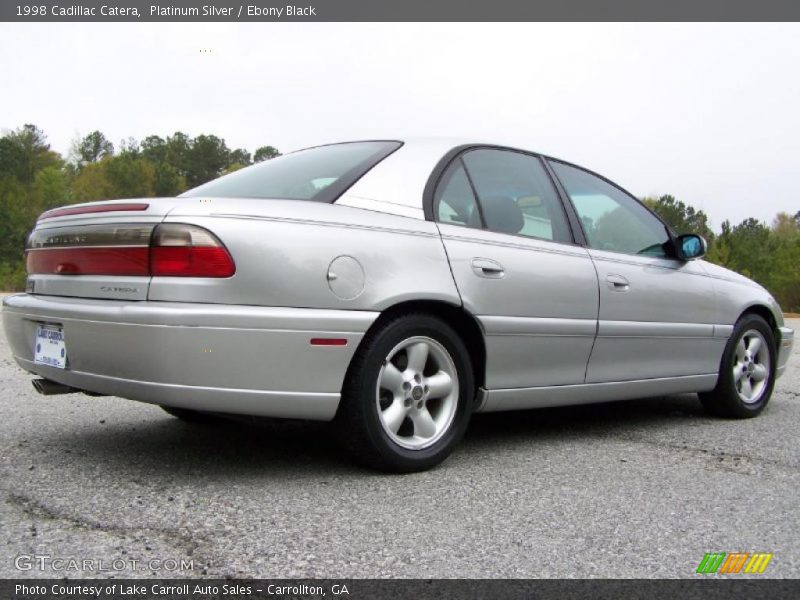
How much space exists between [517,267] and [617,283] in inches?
31.9

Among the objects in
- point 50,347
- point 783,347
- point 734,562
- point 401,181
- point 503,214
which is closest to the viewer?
point 734,562

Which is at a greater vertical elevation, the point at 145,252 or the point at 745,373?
the point at 145,252

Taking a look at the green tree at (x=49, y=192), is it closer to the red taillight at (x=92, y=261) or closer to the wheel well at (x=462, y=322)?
the red taillight at (x=92, y=261)

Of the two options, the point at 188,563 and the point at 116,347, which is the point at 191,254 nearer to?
the point at 116,347

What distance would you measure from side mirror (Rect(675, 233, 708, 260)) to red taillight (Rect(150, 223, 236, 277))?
9.65 ft

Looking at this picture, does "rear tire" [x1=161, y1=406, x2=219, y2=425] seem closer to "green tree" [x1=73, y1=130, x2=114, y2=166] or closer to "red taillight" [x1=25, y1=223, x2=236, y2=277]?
"red taillight" [x1=25, y1=223, x2=236, y2=277]

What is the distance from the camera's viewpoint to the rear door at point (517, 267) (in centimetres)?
343

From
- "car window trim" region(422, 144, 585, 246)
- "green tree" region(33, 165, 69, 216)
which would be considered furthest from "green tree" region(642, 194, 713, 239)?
"car window trim" region(422, 144, 585, 246)

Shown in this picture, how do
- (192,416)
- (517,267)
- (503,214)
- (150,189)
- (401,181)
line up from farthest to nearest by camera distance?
(150,189), (192,416), (503,214), (517,267), (401,181)

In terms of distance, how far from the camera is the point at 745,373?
500cm

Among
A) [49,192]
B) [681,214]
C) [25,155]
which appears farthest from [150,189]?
[681,214]

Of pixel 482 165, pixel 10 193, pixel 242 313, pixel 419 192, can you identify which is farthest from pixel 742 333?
pixel 10 193

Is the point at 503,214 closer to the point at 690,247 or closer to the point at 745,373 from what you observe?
the point at 690,247

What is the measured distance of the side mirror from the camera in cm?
461
